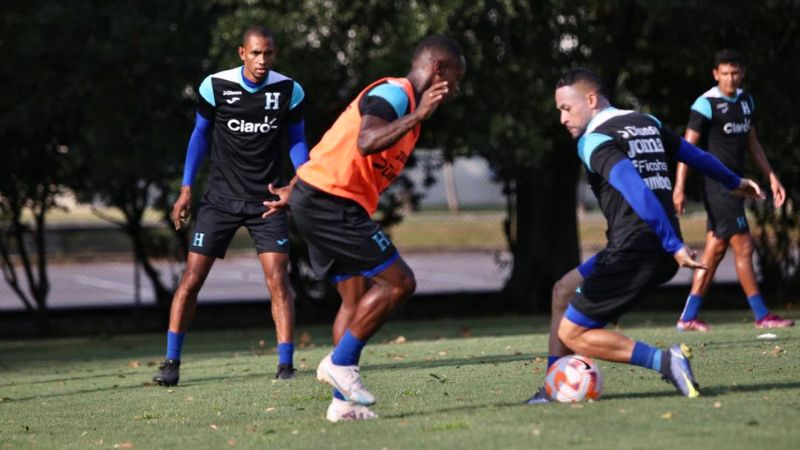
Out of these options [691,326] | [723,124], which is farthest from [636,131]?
[691,326]

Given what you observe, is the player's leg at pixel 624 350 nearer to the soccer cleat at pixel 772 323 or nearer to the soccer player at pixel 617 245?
the soccer player at pixel 617 245

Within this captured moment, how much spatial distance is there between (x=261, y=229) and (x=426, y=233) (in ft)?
65.7

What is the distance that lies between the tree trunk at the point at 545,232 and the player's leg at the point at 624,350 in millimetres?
12347

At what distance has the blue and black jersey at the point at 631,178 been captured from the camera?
6.65 meters

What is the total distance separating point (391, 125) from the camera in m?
6.53

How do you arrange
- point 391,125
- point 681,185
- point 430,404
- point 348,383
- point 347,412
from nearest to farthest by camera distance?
point 391,125, point 348,383, point 347,412, point 430,404, point 681,185

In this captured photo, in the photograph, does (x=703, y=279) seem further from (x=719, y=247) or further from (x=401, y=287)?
(x=401, y=287)

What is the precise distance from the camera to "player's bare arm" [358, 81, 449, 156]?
6.49 meters

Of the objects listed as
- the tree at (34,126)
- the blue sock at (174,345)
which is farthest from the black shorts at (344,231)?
the tree at (34,126)

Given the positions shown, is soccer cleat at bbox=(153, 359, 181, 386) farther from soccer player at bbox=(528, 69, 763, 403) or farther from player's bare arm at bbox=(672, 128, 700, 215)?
player's bare arm at bbox=(672, 128, 700, 215)

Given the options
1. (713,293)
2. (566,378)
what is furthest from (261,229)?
(713,293)

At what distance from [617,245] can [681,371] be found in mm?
727

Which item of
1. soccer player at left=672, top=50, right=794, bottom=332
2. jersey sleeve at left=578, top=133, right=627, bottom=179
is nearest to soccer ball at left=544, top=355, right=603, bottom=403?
jersey sleeve at left=578, top=133, right=627, bottom=179

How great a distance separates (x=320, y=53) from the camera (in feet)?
55.7
